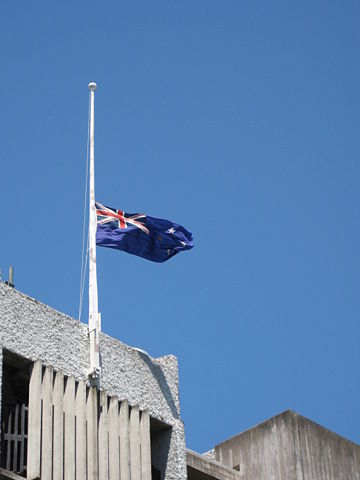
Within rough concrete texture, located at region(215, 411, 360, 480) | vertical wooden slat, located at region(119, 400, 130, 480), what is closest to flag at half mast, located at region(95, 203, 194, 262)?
vertical wooden slat, located at region(119, 400, 130, 480)

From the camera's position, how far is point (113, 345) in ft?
94.6

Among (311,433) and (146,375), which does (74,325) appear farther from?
(311,433)

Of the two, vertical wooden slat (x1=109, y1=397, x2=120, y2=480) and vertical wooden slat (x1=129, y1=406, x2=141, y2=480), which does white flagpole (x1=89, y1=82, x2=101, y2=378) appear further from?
vertical wooden slat (x1=129, y1=406, x2=141, y2=480)

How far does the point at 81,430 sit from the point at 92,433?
288 millimetres

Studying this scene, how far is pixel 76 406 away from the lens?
26.9m

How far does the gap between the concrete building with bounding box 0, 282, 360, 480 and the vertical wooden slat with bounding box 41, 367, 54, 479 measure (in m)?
0.02

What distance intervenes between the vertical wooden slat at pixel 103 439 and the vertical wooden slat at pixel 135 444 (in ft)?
2.27

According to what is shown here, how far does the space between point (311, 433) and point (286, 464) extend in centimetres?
111

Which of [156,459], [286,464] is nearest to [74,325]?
[156,459]

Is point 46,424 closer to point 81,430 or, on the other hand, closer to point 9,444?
point 9,444

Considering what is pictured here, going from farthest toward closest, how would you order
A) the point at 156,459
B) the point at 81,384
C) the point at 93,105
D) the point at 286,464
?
1. the point at 286,464
2. the point at 93,105
3. the point at 156,459
4. the point at 81,384

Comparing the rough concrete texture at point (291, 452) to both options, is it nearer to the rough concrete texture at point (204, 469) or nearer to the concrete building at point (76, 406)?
the rough concrete texture at point (204, 469)

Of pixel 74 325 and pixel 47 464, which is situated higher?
pixel 74 325

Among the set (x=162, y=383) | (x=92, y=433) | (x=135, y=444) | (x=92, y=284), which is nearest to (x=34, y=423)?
(x=92, y=433)
